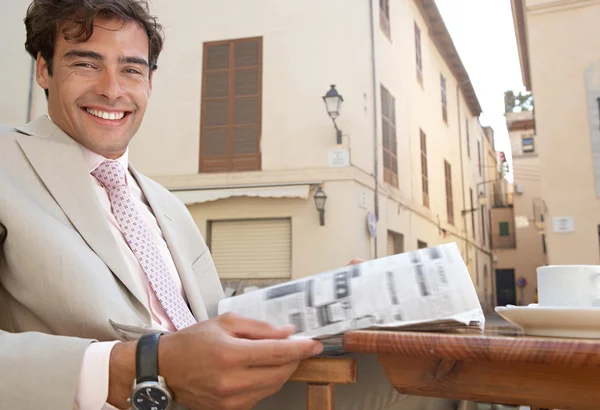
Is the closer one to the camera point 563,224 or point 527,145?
point 563,224

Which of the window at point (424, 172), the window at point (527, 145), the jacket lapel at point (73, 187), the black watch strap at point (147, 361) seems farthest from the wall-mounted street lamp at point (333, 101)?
the window at point (527, 145)

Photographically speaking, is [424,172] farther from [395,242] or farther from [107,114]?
[107,114]

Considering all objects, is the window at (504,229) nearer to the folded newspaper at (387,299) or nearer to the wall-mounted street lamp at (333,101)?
the wall-mounted street lamp at (333,101)

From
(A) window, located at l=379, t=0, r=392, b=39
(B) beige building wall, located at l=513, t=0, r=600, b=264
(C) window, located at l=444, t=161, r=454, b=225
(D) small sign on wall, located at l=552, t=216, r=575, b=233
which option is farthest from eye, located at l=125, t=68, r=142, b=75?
(C) window, located at l=444, t=161, r=454, b=225

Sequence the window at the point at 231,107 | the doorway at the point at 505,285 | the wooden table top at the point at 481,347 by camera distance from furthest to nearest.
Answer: the doorway at the point at 505,285, the window at the point at 231,107, the wooden table top at the point at 481,347

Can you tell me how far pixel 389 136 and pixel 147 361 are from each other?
10726 mm

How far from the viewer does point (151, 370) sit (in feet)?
2.86

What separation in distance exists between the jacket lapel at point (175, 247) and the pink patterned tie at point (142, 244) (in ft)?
0.17

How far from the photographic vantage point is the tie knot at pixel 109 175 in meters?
1.45

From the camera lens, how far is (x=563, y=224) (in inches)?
340

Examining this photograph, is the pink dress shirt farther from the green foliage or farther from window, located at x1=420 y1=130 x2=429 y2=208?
the green foliage

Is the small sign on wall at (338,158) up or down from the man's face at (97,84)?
up

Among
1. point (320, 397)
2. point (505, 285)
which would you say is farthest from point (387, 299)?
point (505, 285)

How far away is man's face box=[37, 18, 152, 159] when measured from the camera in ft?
4.74
